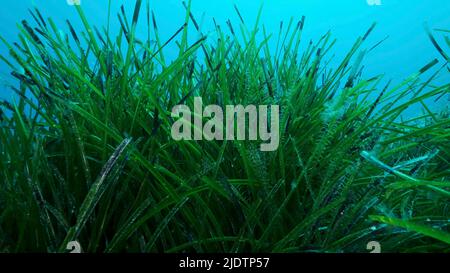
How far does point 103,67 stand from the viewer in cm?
86

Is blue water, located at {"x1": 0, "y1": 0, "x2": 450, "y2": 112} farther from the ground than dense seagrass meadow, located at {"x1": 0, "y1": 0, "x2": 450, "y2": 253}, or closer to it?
farther from the ground

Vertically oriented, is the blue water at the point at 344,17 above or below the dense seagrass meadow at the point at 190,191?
above

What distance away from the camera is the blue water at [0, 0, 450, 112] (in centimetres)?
4709

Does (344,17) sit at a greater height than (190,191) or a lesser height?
greater

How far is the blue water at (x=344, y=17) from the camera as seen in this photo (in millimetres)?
47094

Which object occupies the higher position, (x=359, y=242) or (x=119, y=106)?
(x=119, y=106)

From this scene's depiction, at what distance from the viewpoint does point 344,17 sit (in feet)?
188

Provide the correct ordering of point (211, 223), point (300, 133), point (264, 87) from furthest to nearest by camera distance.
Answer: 1. point (264, 87)
2. point (300, 133)
3. point (211, 223)

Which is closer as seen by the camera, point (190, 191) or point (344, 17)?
point (190, 191)

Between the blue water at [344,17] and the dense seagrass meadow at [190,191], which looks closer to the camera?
the dense seagrass meadow at [190,191]

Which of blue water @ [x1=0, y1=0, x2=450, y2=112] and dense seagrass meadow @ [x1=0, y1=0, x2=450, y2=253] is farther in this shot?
blue water @ [x1=0, y1=0, x2=450, y2=112]
